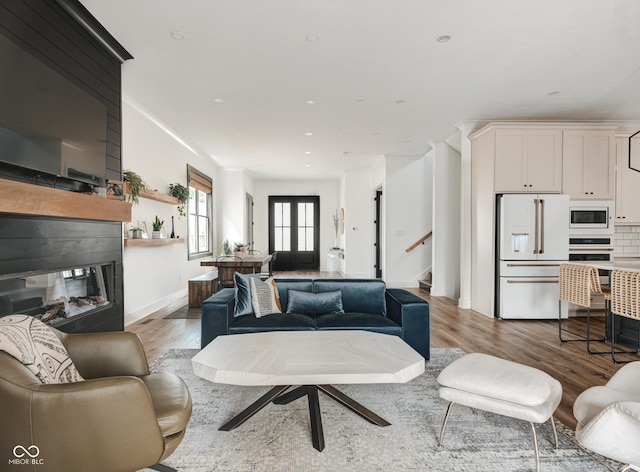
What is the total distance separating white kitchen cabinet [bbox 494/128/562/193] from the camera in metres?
4.84

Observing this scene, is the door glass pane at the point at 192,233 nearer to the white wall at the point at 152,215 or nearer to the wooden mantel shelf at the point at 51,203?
the white wall at the point at 152,215

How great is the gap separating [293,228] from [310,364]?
30.4 feet

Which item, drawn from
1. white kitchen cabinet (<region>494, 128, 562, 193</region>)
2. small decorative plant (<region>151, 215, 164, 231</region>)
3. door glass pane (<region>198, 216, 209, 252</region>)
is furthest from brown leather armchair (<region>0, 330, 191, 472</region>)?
door glass pane (<region>198, 216, 209, 252</region>)

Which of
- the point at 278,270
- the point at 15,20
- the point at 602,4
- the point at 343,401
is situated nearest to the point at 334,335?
the point at 343,401

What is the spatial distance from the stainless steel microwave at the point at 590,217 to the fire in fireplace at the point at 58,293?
5683 millimetres

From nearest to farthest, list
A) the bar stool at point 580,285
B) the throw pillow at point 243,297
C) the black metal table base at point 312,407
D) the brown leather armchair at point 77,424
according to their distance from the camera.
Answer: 1. the brown leather armchair at point 77,424
2. the black metal table base at point 312,407
3. the throw pillow at point 243,297
4. the bar stool at point 580,285

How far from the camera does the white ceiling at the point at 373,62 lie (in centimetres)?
262

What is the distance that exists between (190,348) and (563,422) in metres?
3.11

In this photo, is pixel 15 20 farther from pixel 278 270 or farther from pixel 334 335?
pixel 278 270

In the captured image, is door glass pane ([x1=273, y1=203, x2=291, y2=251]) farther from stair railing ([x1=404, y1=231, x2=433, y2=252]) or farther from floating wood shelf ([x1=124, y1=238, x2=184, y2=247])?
floating wood shelf ([x1=124, y1=238, x2=184, y2=247])

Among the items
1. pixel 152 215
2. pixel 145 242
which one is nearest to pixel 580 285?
pixel 145 242

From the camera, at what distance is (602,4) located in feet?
8.27

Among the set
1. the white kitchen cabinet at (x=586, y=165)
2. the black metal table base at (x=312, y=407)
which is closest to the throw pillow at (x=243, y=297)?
the black metal table base at (x=312, y=407)

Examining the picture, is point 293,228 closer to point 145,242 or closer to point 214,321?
point 145,242
